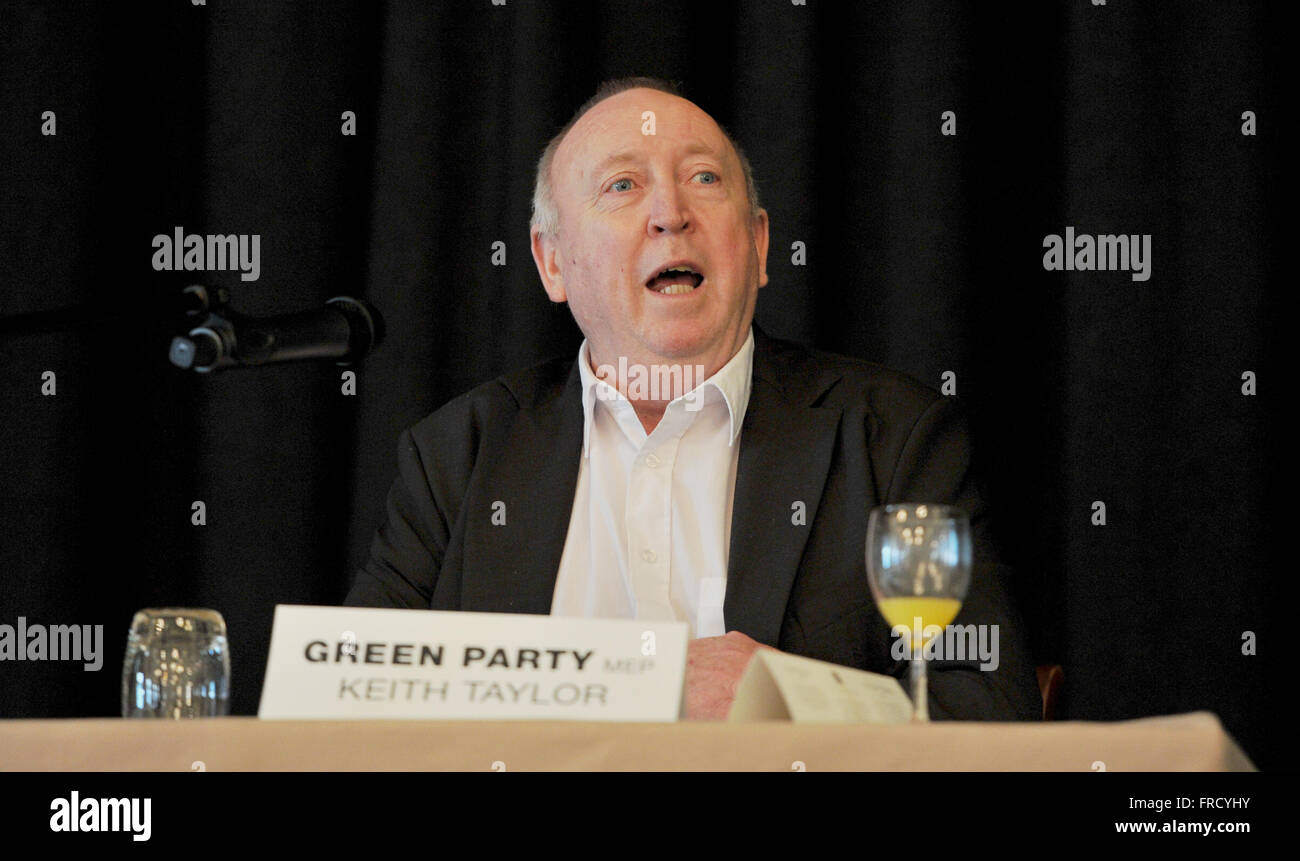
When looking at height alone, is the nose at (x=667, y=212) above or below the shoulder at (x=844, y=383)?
above

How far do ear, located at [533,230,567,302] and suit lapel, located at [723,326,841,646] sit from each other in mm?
364

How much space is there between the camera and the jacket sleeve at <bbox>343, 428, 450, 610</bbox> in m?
2.11

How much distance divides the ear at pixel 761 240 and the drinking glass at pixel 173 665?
3.79ft

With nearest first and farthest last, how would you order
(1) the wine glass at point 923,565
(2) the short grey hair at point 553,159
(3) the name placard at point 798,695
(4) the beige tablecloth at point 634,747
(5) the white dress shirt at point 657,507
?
(4) the beige tablecloth at point 634,747 < (3) the name placard at point 798,695 < (1) the wine glass at point 923,565 < (5) the white dress shirt at point 657,507 < (2) the short grey hair at point 553,159

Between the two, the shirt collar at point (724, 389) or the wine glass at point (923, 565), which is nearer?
the wine glass at point (923, 565)

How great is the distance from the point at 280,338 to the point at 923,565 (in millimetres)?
560

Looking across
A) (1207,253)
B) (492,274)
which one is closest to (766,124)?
(492,274)

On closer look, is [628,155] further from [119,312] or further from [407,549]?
[119,312]

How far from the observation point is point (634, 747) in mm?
950

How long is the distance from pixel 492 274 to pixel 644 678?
162cm

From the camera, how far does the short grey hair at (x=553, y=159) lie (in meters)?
2.31

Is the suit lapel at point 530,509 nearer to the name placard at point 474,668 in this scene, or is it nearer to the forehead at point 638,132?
the forehead at point 638,132

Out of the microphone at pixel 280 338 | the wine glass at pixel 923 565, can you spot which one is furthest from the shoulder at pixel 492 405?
the wine glass at pixel 923 565

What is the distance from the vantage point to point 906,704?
3.96ft
